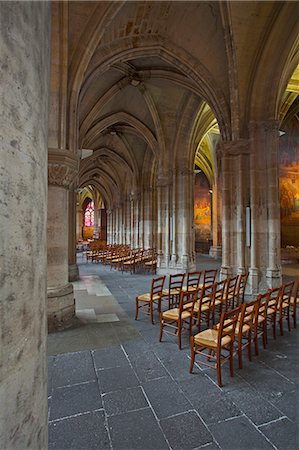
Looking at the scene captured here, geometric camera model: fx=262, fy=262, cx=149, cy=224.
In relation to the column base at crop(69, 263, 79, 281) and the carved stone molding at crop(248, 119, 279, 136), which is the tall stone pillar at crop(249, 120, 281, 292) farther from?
the column base at crop(69, 263, 79, 281)

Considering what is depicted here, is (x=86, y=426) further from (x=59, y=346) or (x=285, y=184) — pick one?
(x=285, y=184)

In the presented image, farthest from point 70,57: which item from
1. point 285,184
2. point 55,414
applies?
point 285,184

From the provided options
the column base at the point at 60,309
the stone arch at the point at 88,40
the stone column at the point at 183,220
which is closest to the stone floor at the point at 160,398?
the column base at the point at 60,309

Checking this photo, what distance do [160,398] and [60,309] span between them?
3132 mm

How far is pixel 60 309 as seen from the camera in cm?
539

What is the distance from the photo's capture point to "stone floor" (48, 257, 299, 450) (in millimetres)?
2381

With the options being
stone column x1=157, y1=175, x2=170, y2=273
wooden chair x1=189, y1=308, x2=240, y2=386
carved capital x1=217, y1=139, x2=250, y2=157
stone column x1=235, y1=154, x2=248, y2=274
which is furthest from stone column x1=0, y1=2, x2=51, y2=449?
stone column x1=157, y1=175, x2=170, y2=273

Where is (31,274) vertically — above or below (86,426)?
above

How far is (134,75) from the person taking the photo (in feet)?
41.2

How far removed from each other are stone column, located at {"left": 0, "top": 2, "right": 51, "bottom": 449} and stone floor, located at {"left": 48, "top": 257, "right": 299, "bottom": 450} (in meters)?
1.45

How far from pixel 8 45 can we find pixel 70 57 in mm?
6724

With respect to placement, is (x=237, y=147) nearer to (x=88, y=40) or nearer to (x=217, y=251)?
(x=88, y=40)

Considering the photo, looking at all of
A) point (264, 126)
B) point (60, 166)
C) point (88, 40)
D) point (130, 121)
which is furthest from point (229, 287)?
point (130, 121)

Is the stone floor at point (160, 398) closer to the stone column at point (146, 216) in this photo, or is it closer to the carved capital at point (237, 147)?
the carved capital at point (237, 147)
